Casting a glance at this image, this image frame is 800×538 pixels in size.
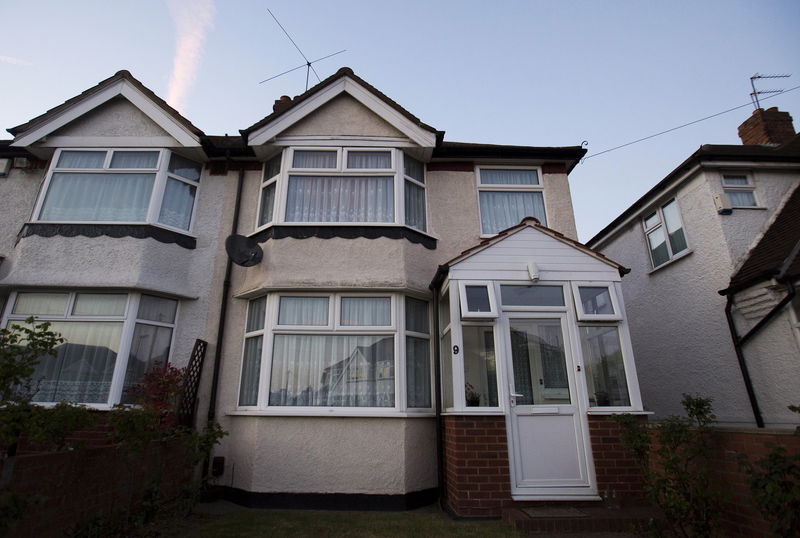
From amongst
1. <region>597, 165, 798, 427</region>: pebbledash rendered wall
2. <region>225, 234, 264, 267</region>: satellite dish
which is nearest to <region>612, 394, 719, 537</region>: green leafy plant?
<region>597, 165, 798, 427</region>: pebbledash rendered wall

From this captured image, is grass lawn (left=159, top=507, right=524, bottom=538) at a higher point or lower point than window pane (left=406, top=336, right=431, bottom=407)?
lower

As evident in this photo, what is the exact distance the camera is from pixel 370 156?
7.67m

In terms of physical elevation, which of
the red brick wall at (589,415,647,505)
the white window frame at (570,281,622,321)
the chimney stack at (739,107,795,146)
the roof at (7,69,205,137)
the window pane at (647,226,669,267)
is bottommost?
the red brick wall at (589,415,647,505)

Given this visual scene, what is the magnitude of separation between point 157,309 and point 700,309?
9784mm

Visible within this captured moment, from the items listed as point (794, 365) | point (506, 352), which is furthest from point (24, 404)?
point (794, 365)

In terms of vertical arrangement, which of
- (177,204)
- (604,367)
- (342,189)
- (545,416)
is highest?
(342,189)

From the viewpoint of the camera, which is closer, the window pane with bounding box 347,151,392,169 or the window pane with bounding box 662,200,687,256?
the window pane with bounding box 347,151,392,169

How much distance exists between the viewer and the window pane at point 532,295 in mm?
5855

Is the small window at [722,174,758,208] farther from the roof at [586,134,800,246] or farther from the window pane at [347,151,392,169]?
the window pane at [347,151,392,169]

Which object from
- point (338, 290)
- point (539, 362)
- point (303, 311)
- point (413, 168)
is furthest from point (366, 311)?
point (413, 168)

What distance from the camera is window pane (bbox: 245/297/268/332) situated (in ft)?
22.2

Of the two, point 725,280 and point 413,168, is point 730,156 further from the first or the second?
point 413,168

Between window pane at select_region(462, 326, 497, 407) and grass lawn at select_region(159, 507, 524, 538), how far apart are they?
140 centimetres

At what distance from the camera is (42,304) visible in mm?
6641
